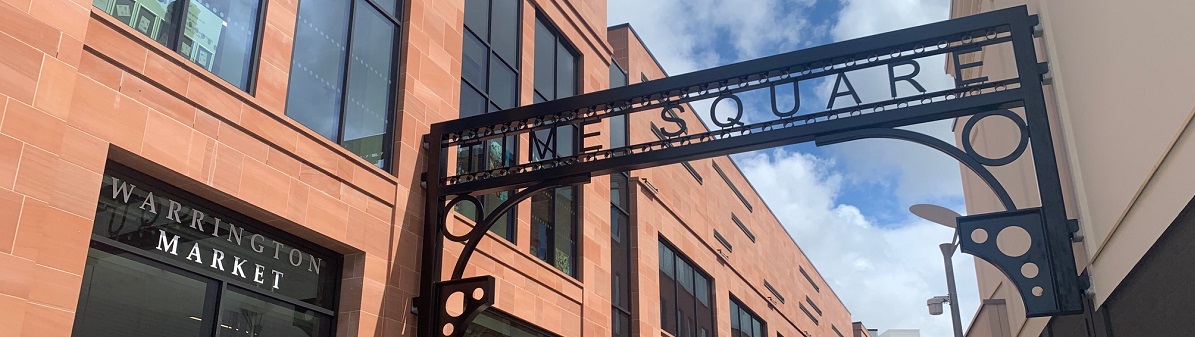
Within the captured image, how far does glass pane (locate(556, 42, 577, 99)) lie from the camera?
15781 millimetres

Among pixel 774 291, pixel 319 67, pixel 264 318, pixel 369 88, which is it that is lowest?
pixel 264 318

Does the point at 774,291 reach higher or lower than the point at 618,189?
higher

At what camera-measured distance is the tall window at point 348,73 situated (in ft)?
31.5

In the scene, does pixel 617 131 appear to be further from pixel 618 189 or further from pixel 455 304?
pixel 455 304

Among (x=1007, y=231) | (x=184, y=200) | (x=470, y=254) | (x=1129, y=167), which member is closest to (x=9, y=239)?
(x=184, y=200)

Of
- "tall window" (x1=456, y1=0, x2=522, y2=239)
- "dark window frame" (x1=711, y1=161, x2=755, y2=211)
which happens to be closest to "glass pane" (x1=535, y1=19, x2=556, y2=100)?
"tall window" (x1=456, y1=0, x2=522, y2=239)

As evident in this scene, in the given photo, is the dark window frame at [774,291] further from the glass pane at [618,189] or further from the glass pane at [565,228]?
the glass pane at [565,228]

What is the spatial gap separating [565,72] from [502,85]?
2.68 meters

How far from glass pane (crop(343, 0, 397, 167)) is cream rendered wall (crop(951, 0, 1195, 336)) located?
265 inches

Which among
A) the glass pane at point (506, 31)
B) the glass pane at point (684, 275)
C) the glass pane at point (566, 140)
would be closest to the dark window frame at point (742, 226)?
the glass pane at point (684, 275)

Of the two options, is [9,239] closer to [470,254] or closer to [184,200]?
[184,200]

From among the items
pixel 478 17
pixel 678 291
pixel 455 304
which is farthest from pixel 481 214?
pixel 678 291

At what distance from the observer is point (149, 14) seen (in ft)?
25.4

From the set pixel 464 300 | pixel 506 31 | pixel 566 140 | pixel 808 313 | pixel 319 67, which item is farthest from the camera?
pixel 808 313
